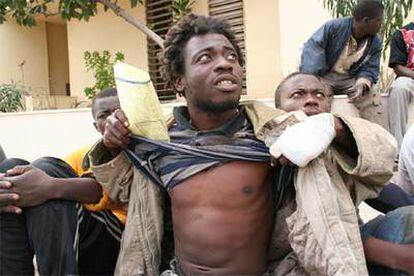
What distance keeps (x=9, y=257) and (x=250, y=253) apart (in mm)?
835

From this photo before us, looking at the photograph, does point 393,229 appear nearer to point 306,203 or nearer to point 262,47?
point 306,203

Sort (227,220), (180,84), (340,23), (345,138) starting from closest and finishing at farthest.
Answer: (345,138) → (227,220) → (180,84) → (340,23)

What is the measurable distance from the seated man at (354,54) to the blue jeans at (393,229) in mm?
2569

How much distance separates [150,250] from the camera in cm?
186

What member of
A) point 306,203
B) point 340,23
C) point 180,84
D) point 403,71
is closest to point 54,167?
point 180,84

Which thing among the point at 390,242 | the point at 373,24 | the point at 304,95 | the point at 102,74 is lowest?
the point at 390,242

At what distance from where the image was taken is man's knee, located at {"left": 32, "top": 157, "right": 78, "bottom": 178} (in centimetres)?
194

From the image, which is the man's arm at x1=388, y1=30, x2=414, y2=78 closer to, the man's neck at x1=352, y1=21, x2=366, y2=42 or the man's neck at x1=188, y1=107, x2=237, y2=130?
the man's neck at x1=352, y1=21, x2=366, y2=42

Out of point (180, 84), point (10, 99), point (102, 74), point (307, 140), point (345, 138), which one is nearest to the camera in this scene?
point (307, 140)

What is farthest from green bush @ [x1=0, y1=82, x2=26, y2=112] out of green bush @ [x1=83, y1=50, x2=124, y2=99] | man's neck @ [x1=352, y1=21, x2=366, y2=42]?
man's neck @ [x1=352, y1=21, x2=366, y2=42]

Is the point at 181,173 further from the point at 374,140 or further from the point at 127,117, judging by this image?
the point at 374,140

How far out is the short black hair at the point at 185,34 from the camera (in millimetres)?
1998

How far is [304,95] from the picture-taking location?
2.37 meters

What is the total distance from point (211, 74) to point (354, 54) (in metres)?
2.78
